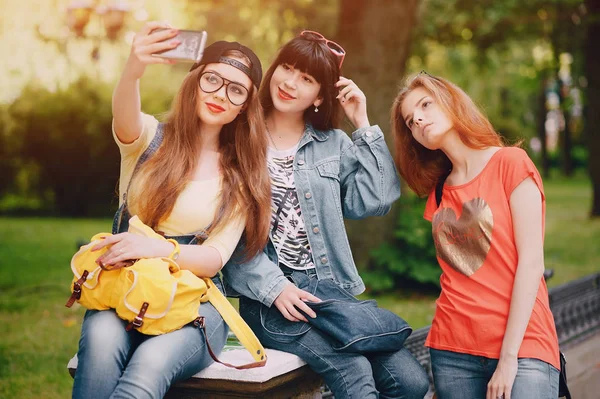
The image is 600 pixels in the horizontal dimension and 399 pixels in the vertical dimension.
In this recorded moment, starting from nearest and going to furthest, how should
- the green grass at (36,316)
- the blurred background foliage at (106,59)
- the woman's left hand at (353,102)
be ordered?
the woman's left hand at (353,102) < the green grass at (36,316) < the blurred background foliage at (106,59)

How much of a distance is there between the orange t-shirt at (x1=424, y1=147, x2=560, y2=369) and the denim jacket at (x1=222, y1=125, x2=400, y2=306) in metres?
0.38

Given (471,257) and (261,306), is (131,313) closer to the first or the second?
(261,306)

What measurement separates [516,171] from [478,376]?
2.91 feet

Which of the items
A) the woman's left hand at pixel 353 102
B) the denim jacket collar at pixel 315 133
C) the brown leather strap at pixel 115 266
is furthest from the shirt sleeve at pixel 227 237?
the woman's left hand at pixel 353 102

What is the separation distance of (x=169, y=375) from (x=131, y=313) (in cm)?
27

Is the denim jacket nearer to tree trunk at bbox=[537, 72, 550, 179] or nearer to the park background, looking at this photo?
the park background

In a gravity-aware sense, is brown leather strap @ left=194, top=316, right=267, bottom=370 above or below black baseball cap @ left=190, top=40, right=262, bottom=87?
below

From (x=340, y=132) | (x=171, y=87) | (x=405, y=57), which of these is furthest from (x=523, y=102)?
(x=340, y=132)

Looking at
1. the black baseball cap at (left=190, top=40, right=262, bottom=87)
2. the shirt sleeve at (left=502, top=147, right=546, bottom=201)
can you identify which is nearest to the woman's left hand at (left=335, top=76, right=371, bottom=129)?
the black baseball cap at (left=190, top=40, right=262, bottom=87)

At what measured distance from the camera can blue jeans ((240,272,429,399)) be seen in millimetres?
2949

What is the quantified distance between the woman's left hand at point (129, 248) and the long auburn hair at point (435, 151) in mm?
1243

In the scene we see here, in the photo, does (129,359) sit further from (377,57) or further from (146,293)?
(377,57)

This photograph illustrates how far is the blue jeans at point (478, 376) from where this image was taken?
286 centimetres

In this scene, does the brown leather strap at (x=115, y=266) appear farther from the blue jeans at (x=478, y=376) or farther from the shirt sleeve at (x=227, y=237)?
the blue jeans at (x=478, y=376)
